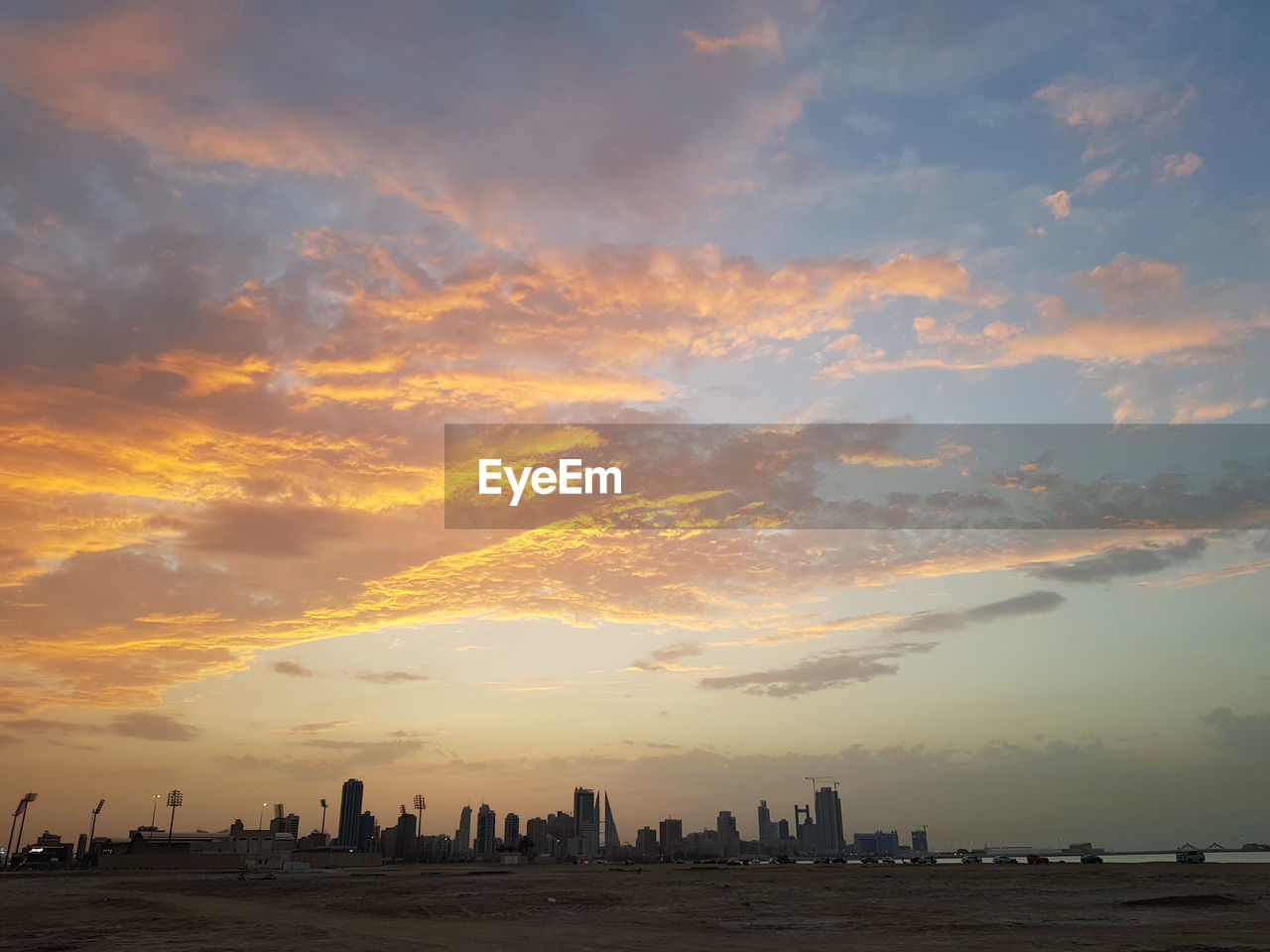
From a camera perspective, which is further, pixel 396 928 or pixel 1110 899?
pixel 1110 899

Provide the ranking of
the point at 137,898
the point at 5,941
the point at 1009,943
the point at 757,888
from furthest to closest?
the point at 757,888
the point at 137,898
the point at 5,941
the point at 1009,943

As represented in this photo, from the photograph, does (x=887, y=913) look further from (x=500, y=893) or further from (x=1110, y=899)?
(x=500, y=893)

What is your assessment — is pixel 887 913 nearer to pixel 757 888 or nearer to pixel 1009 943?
pixel 1009 943

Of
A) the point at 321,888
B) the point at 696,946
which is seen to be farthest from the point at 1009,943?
the point at 321,888

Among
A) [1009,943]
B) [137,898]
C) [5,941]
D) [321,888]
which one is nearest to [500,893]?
[321,888]

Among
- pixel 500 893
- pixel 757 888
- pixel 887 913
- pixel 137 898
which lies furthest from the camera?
pixel 757 888

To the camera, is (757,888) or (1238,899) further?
(757,888)
